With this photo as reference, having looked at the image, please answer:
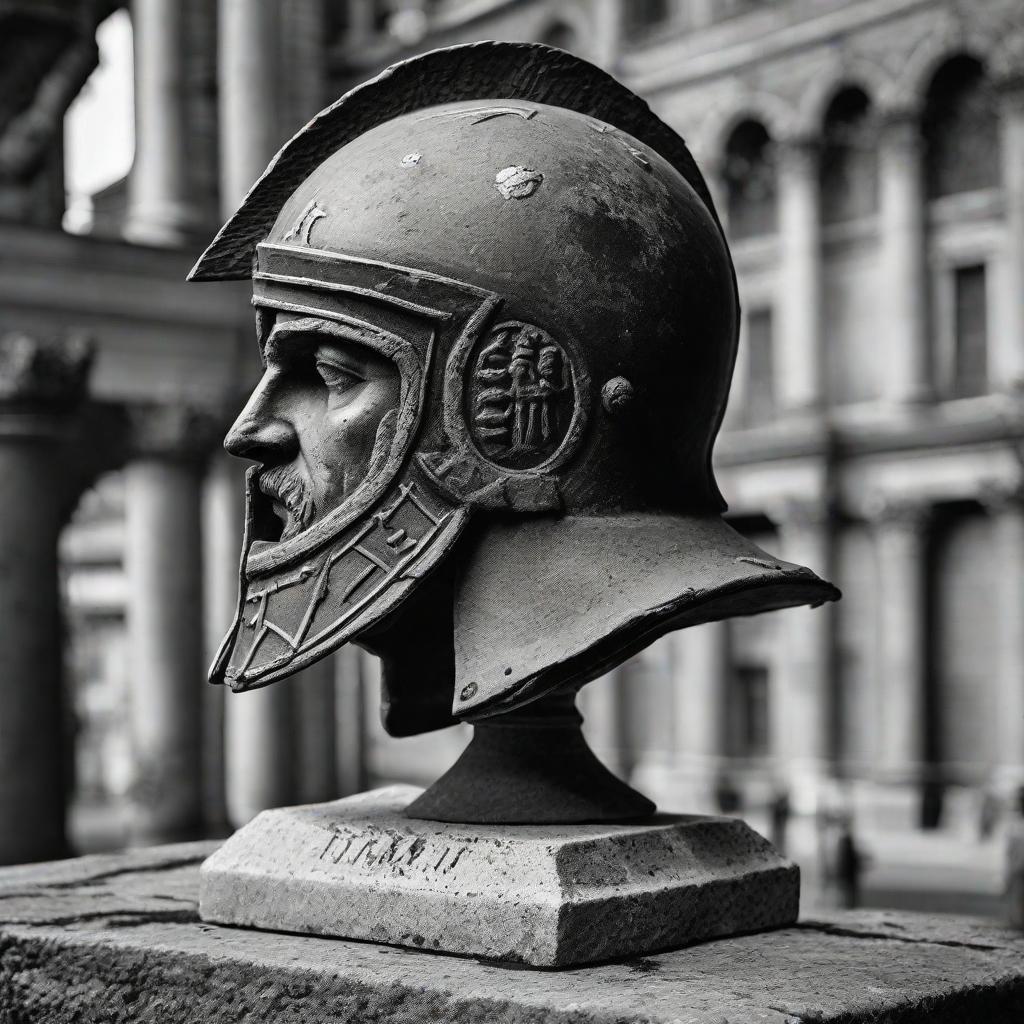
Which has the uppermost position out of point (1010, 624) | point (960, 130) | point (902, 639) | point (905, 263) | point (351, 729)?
point (960, 130)

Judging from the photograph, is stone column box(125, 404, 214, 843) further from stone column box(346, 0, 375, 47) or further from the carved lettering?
stone column box(346, 0, 375, 47)

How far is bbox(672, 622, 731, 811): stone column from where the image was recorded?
30.0 meters

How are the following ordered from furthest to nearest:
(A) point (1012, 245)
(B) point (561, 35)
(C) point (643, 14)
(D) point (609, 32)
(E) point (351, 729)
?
(B) point (561, 35)
(C) point (643, 14)
(D) point (609, 32)
(A) point (1012, 245)
(E) point (351, 729)

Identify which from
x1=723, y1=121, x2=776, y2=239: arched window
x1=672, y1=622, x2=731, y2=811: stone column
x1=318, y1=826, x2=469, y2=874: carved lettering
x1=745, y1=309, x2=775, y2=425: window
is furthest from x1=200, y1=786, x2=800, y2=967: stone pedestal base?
x1=723, y1=121, x2=776, y2=239: arched window

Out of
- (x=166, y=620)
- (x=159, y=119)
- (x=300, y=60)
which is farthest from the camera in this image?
(x=300, y=60)

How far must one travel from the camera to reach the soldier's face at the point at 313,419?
388cm

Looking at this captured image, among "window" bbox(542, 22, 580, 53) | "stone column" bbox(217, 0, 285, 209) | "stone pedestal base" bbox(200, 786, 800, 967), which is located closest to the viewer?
"stone pedestal base" bbox(200, 786, 800, 967)

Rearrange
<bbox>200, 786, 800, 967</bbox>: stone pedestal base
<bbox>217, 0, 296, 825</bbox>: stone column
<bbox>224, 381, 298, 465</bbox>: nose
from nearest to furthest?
<bbox>200, 786, 800, 967</bbox>: stone pedestal base < <bbox>224, 381, 298, 465</bbox>: nose < <bbox>217, 0, 296, 825</bbox>: stone column

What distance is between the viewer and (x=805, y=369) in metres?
29.1

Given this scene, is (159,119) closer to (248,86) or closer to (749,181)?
(248,86)

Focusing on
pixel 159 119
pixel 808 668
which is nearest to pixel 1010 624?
pixel 808 668

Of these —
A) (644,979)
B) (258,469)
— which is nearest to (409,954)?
(644,979)

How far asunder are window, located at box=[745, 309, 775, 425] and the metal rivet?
2669 centimetres

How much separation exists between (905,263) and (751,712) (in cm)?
789
